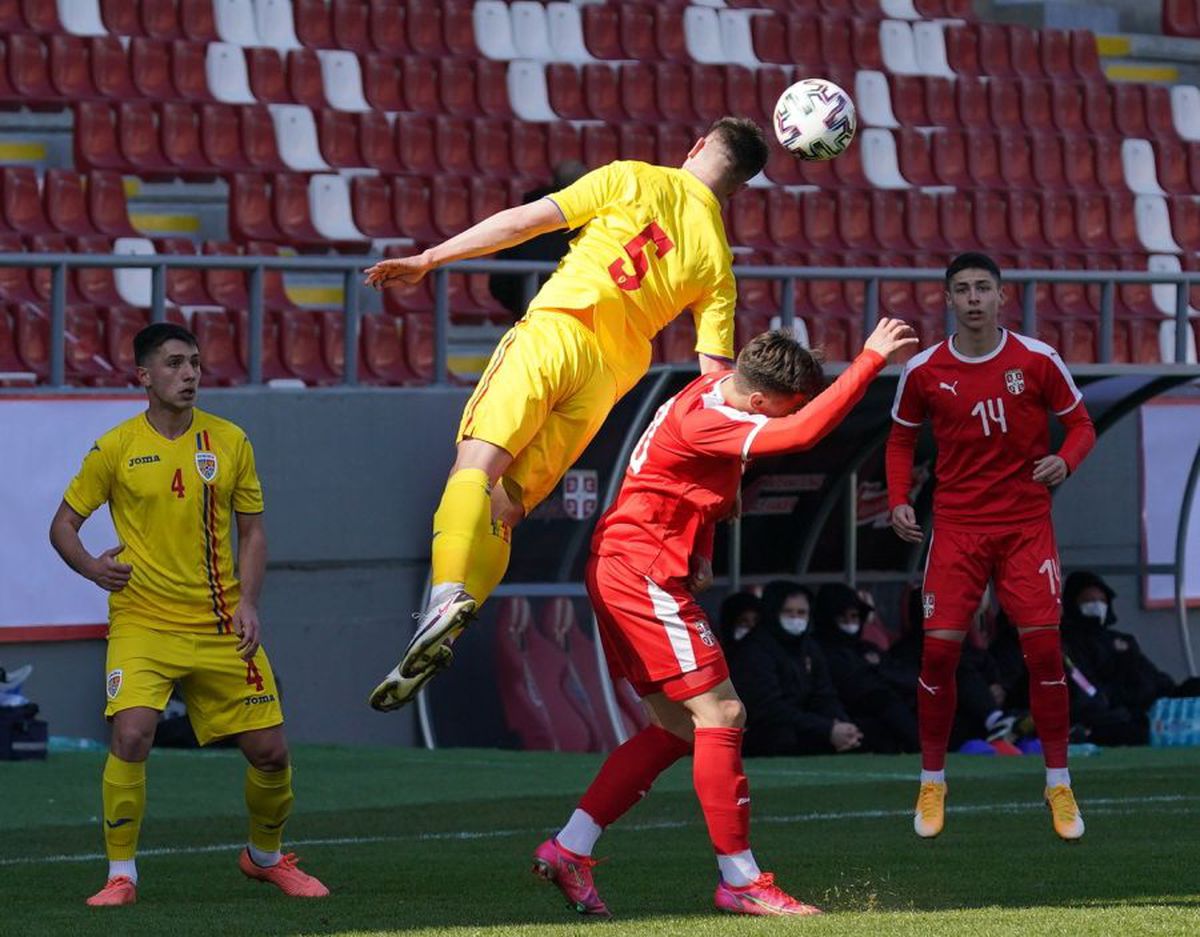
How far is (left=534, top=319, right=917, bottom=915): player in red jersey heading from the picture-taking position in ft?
21.9

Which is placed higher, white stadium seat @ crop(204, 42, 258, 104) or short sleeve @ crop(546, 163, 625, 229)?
white stadium seat @ crop(204, 42, 258, 104)

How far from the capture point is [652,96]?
18875 mm

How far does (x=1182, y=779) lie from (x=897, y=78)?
10.1 metres

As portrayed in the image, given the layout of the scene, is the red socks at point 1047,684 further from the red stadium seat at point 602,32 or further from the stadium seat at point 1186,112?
the stadium seat at point 1186,112

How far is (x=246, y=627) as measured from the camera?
737 centimetres

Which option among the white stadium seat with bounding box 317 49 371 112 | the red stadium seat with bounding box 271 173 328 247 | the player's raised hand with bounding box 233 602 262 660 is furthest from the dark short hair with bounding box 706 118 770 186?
the white stadium seat with bounding box 317 49 371 112

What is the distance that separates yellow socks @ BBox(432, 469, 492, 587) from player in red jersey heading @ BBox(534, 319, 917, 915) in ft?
Result: 1.40

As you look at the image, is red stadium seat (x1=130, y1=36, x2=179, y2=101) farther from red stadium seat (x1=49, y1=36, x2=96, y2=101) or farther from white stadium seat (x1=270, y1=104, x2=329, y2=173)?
white stadium seat (x1=270, y1=104, x2=329, y2=173)

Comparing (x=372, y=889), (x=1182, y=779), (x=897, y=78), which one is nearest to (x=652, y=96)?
(x=897, y=78)

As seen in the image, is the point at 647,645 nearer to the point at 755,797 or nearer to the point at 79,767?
the point at 755,797

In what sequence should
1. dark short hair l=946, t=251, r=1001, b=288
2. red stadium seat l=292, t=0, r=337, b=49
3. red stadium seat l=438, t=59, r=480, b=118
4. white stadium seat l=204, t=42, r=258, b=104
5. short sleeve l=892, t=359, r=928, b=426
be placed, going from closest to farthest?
1. dark short hair l=946, t=251, r=1001, b=288
2. short sleeve l=892, t=359, r=928, b=426
3. white stadium seat l=204, t=42, r=258, b=104
4. red stadium seat l=292, t=0, r=337, b=49
5. red stadium seat l=438, t=59, r=480, b=118

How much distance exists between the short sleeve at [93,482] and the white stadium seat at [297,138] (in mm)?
9374

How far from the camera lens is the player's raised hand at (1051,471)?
8672 mm

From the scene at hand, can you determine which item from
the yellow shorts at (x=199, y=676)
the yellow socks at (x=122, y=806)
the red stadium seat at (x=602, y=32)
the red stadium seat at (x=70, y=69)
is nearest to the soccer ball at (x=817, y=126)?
the yellow shorts at (x=199, y=676)
